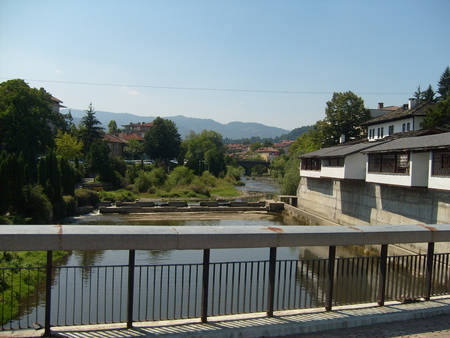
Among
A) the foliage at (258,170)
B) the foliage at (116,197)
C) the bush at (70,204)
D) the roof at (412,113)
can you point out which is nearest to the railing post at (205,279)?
the bush at (70,204)

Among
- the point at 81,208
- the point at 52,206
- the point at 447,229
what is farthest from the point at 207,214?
the point at 447,229

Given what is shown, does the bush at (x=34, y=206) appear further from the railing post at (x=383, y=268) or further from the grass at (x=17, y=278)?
the railing post at (x=383, y=268)

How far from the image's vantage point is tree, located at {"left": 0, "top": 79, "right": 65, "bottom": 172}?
3956 centimetres

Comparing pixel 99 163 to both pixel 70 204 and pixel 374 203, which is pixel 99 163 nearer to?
pixel 70 204

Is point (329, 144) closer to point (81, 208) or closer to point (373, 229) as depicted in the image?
point (81, 208)

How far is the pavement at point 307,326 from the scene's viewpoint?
5566mm

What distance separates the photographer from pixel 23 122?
131 feet

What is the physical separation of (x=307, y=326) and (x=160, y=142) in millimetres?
74229

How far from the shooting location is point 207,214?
36.5 m

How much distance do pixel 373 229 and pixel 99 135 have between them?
63883 mm

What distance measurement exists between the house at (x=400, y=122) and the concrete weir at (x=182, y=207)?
1305 centimetres

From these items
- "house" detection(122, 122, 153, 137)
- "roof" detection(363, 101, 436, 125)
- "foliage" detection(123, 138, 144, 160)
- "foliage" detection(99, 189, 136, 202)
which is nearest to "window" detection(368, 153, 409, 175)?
"roof" detection(363, 101, 436, 125)

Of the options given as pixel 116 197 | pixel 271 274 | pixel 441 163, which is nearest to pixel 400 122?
pixel 441 163

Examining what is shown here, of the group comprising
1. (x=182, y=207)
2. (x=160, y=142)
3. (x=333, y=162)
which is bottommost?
(x=182, y=207)
